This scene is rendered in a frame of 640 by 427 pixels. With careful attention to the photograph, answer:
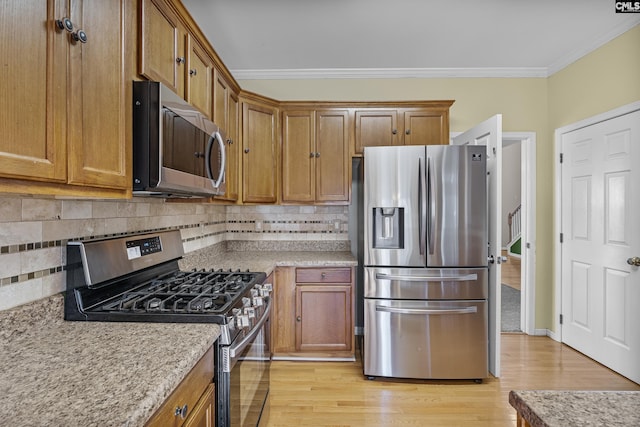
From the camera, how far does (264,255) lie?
324 cm

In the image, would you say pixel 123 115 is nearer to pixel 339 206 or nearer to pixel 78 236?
pixel 78 236

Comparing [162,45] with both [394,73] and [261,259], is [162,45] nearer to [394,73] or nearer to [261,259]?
[261,259]

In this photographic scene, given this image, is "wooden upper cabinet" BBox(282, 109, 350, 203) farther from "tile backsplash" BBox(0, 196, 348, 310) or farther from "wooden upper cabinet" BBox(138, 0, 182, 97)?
"wooden upper cabinet" BBox(138, 0, 182, 97)

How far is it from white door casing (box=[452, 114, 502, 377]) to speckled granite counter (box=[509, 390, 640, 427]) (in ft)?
6.63

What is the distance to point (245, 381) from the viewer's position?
1539 millimetres

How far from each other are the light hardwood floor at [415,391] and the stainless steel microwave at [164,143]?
5.24 feet

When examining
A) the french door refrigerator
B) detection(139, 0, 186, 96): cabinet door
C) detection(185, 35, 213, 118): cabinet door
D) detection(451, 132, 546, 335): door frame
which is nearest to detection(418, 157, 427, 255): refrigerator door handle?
the french door refrigerator

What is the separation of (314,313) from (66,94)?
2394 mm

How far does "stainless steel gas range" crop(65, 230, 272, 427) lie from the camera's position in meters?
1.30

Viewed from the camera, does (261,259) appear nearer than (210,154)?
No

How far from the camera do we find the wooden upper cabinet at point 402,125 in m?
3.20

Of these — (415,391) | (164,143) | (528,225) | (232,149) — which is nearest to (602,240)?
(528,225)

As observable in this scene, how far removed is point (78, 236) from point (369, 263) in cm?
187

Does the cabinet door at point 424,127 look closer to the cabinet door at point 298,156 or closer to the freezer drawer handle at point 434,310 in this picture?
the cabinet door at point 298,156
